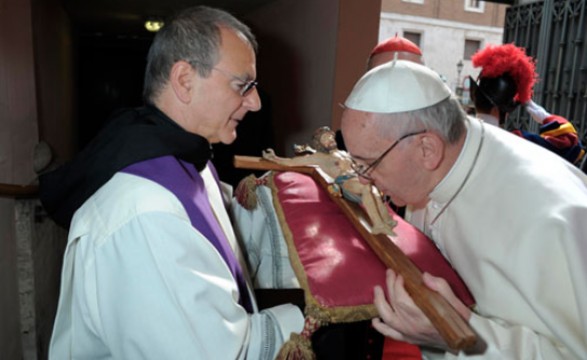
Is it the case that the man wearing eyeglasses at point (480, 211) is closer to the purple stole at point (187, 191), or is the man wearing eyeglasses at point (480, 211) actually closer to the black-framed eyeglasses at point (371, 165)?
the black-framed eyeglasses at point (371, 165)

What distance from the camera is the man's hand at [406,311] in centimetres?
103

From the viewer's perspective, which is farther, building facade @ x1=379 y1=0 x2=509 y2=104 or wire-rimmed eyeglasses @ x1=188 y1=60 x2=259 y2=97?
building facade @ x1=379 y1=0 x2=509 y2=104

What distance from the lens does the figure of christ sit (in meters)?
1.38

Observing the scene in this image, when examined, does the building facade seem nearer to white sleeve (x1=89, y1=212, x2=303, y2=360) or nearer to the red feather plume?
the red feather plume

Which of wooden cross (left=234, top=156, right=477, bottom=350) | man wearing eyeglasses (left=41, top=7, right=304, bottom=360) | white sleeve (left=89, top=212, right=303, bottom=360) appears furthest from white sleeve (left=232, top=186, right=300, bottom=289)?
white sleeve (left=89, top=212, right=303, bottom=360)

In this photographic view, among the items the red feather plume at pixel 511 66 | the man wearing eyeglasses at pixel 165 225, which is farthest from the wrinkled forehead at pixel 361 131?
the red feather plume at pixel 511 66

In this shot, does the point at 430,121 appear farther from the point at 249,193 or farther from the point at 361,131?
the point at 249,193

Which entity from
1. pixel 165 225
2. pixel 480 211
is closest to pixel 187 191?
pixel 165 225

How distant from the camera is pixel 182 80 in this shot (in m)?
1.37

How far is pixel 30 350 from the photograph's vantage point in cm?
255

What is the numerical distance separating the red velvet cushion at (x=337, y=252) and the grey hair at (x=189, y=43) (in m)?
0.62

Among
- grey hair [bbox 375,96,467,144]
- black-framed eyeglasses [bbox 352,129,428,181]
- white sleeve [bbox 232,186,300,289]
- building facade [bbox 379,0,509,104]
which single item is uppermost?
building facade [bbox 379,0,509,104]

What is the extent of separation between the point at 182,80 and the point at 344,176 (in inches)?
26.8

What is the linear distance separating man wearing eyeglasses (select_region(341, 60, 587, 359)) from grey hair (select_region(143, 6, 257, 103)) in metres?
0.51
